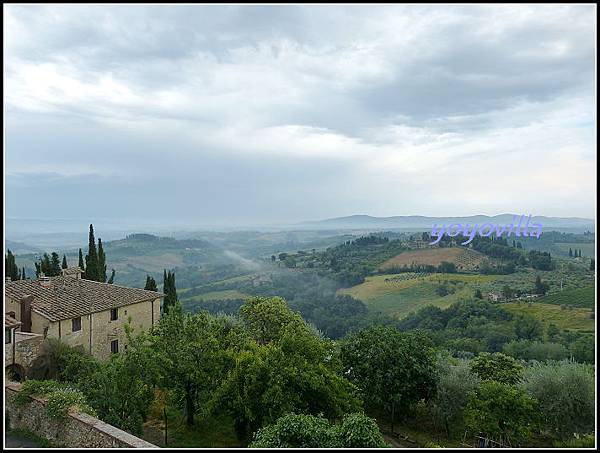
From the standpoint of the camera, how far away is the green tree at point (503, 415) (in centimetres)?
1391

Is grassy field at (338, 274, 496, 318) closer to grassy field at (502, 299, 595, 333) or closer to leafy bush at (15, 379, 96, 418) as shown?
grassy field at (502, 299, 595, 333)

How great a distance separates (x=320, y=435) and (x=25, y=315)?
12316 mm

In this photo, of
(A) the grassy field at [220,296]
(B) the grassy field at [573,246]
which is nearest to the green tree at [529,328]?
(A) the grassy field at [220,296]

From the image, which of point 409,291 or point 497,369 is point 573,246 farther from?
point 497,369

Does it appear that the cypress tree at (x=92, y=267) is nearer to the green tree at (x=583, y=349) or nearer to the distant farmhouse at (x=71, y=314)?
the distant farmhouse at (x=71, y=314)

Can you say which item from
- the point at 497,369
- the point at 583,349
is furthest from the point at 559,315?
the point at 497,369

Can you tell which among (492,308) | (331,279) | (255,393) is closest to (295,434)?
(255,393)

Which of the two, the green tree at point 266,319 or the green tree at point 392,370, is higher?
the green tree at point 266,319

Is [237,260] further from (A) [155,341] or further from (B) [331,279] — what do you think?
(A) [155,341]

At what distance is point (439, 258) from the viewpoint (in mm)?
93438

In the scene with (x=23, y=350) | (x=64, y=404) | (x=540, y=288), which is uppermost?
(x=23, y=350)

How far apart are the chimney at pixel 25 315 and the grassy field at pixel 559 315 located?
49219 mm

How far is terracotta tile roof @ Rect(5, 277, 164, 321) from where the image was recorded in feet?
54.5

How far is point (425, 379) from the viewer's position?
16500 mm
